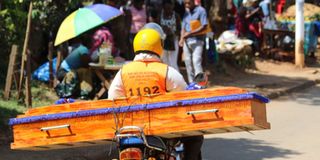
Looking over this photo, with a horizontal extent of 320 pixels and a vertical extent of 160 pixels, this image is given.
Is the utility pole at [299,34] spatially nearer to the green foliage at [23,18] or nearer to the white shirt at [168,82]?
the green foliage at [23,18]

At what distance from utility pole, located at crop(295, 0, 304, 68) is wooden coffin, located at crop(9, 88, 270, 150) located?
43.6 ft

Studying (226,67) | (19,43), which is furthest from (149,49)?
(226,67)

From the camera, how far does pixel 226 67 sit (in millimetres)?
16750

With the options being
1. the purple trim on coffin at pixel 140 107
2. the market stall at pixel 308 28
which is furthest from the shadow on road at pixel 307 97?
the purple trim on coffin at pixel 140 107

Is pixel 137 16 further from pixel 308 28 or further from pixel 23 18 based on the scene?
pixel 308 28

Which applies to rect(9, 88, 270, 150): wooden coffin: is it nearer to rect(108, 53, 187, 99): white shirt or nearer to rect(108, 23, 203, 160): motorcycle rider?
rect(108, 23, 203, 160): motorcycle rider

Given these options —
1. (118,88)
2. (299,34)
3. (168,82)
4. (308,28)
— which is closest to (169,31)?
(299,34)

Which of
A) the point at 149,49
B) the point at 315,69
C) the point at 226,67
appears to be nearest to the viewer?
the point at 149,49

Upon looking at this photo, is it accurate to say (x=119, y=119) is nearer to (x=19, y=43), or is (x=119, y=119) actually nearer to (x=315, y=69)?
(x=19, y=43)

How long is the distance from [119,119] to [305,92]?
10.7 m

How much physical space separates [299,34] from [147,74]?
43.7ft

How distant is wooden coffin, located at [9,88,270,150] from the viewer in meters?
4.54

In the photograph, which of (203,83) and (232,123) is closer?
(232,123)

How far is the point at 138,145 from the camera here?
463 centimetres
